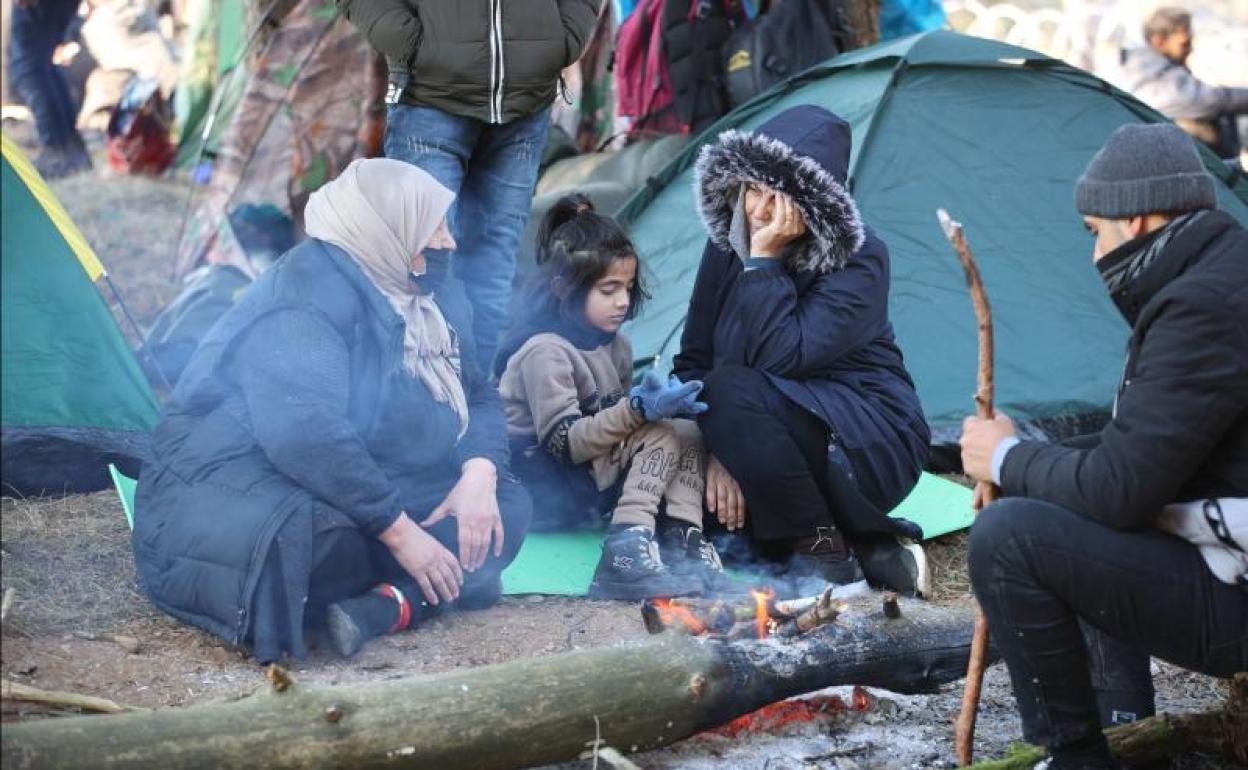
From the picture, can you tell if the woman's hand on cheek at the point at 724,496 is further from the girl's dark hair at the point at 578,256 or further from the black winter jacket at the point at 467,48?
the black winter jacket at the point at 467,48

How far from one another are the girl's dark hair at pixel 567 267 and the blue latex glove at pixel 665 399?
38 centimetres

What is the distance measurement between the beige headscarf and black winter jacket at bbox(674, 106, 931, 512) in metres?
0.91

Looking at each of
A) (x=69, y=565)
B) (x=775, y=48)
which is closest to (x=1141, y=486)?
(x=69, y=565)

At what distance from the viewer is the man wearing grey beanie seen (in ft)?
8.54

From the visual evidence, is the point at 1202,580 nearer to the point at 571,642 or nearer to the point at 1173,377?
the point at 1173,377

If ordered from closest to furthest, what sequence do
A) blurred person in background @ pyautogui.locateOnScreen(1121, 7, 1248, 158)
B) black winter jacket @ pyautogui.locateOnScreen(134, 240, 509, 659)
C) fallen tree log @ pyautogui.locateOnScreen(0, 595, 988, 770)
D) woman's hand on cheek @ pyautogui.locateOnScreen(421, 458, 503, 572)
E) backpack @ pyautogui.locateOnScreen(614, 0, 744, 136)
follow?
1. fallen tree log @ pyautogui.locateOnScreen(0, 595, 988, 770)
2. black winter jacket @ pyautogui.locateOnScreen(134, 240, 509, 659)
3. woman's hand on cheek @ pyautogui.locateOnScreen(421, 458, 503, 572)
4. backpack @ pyautogui.locateOnScreen(614, 0, 744, 136)
5. blurred person in background @ pyautogui.locateOnScreen(1121, 7, 1248, 158)

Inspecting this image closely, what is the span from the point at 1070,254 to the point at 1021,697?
3.35 metres

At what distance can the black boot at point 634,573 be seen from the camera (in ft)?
13.5

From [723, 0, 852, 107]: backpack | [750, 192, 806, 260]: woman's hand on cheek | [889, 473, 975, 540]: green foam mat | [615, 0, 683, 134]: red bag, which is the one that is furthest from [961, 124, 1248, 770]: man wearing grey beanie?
[615, 0, 683, 134]: red bag

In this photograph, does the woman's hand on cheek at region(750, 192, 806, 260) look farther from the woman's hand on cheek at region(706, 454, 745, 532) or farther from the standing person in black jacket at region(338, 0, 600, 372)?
the standing person in black jacket at region(338, 0, 600, 372)

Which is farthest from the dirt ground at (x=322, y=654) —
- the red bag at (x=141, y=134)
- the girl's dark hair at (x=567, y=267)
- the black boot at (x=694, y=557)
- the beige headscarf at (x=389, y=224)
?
→ the red bag at (x=141, y=134)

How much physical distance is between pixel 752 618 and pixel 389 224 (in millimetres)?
1262

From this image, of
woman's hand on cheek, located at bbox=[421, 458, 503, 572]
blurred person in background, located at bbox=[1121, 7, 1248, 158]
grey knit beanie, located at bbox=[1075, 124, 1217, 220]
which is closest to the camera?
grey knit beanie, located at bbox=[1075, 124, 1217, 220]

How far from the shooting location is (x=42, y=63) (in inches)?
413
